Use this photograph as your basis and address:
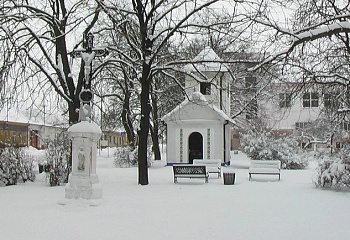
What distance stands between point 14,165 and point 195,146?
15.1 m

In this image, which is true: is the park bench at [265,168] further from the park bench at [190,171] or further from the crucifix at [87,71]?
the crucifix at [87,71]

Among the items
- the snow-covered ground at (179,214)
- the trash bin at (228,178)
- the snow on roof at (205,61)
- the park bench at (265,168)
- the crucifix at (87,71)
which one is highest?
the snow on roof at (205,61)

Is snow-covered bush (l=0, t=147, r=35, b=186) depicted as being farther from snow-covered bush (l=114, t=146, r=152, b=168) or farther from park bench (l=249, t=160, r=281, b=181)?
snow-covered bush (l=114, t=146, r=152, b=168)

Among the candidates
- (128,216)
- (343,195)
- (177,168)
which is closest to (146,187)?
(177,168)

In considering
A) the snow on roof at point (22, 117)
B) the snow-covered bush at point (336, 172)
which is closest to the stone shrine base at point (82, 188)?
the snow on roof at point (22, 117)

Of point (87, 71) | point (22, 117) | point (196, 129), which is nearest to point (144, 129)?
point (87, 71)

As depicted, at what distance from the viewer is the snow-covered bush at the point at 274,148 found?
93.4ft

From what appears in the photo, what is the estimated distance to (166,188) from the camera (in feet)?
51.5

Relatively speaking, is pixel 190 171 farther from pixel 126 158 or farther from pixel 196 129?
pixel 126 158

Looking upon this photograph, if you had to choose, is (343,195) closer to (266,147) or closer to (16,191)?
(16,191)

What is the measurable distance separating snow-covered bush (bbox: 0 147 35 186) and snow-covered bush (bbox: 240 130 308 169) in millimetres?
16367

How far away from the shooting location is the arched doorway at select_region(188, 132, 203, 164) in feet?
98.2

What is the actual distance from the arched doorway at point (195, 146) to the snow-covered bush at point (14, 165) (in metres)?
14.0

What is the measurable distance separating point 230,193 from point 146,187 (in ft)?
10.8
